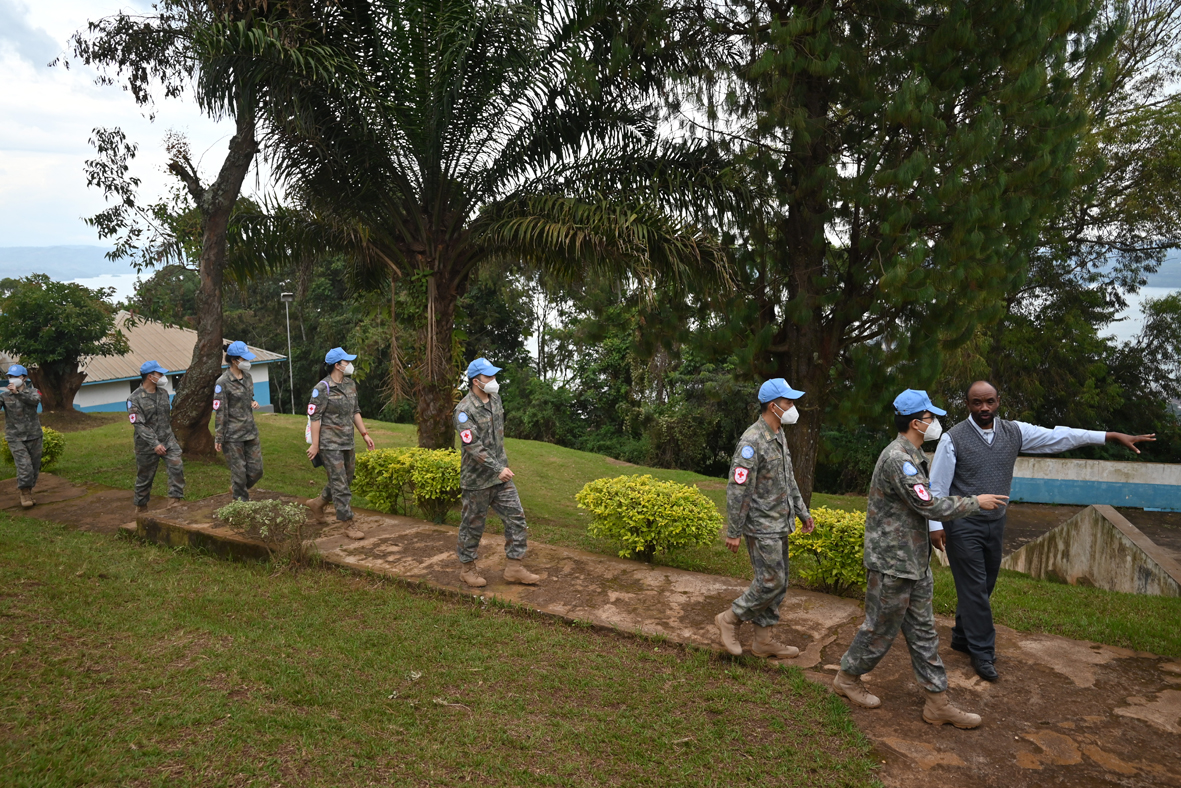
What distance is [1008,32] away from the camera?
7.11 meters

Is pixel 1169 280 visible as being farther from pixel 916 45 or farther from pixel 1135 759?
pixel 1135 759

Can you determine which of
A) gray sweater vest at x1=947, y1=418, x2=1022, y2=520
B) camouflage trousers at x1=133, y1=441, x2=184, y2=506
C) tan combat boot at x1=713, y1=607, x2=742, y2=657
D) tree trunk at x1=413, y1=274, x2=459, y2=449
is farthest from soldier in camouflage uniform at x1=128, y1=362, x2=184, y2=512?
gray sweater vest at x1=947, y1=418, x2=1022, y2=520

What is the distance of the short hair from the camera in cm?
398

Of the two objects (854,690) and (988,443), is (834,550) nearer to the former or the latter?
(988,443)

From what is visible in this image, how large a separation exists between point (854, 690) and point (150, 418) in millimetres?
7163

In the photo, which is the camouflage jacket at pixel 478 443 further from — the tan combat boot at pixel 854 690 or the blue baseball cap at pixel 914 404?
the blue baseball cap at pixel 914 404

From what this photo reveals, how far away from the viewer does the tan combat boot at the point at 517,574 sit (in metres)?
5.75

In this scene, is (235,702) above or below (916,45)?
below

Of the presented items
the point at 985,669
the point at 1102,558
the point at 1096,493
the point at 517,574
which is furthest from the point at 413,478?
the point at 1096,493

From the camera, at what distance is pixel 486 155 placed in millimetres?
8977

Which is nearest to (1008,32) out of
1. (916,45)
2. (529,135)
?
(916,45)

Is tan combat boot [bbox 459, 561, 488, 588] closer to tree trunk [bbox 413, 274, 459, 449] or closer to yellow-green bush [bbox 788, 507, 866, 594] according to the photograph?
yellow-green bush [bbox 788, 507, 866, 594]

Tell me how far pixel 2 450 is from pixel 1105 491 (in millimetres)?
20956

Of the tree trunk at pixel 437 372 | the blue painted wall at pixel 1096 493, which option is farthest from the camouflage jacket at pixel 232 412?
the blue painted wall at pixel 1096 493
